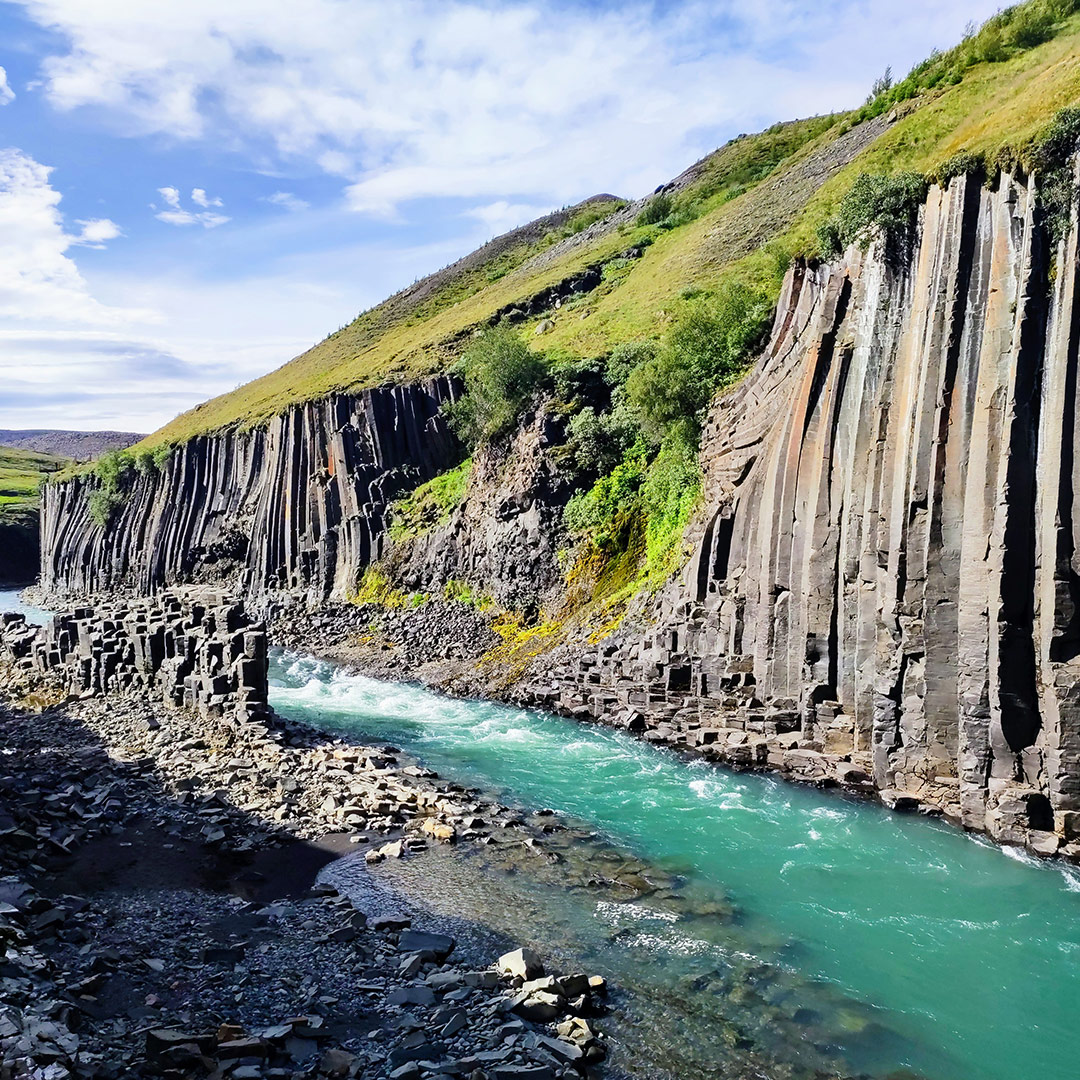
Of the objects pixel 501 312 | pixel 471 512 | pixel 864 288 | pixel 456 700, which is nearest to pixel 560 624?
pixel 456 700

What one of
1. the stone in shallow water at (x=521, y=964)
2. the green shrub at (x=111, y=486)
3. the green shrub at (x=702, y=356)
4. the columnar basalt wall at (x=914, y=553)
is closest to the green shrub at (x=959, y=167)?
the columnar basalt wall at (x=914, y=553)

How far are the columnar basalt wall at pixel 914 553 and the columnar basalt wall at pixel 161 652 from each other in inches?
486

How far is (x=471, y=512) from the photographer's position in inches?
1876

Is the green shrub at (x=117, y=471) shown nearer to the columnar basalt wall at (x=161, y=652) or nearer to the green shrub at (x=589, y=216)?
the columnar basalt wall at (x=161, y=652)

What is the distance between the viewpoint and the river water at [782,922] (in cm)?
1184

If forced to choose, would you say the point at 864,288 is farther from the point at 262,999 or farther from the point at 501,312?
the point at 501,312

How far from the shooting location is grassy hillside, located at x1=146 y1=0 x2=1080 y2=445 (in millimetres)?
34719

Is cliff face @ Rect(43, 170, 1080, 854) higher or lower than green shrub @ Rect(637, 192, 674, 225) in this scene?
lower

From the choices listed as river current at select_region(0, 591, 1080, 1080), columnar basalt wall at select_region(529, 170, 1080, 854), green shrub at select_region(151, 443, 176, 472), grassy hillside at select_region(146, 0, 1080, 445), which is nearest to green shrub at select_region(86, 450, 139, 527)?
green shrub at select_region(151, 443, 176, 472)

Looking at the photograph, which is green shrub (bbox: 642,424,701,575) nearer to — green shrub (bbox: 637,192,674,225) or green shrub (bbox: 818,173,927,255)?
green shrub (bbox: 818,173,927,255)

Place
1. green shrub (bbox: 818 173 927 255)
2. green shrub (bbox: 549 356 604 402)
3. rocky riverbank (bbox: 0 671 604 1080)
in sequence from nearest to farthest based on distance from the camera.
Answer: rocky riverbank (bbox: 0 671 604 1080) → green shrub (bbox: 818 173 927 255) → green shrub (bbox: 549 356 604 402)

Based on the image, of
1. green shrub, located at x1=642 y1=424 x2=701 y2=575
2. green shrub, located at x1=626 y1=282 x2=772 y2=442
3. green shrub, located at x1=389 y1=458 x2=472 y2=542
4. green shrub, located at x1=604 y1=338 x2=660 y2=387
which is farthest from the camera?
green shrub, located at x1=389 y1=458 x2=472 y2=542

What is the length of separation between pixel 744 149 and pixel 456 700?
280 feet

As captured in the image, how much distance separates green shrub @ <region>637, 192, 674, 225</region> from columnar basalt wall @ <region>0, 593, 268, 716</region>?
63834 mm
